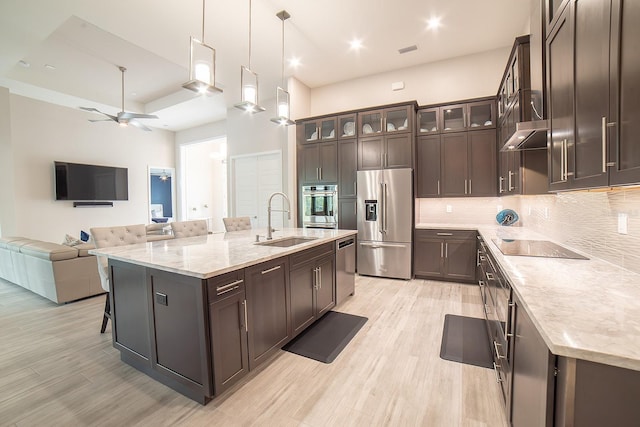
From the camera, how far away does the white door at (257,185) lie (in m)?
5.93

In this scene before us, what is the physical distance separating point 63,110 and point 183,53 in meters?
4.22

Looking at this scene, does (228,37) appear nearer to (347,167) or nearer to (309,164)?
(309,164)

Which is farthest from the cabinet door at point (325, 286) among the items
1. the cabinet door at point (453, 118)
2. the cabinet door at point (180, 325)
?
the cabinet door at point (453, 118)

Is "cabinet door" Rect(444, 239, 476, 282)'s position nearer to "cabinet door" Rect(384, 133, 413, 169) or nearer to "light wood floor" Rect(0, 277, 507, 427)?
"cabinet door" Rect(384, 133, 413, 169)

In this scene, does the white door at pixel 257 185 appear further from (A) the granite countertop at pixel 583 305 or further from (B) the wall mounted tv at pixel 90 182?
(A) the granite countertop at pixel 583 305

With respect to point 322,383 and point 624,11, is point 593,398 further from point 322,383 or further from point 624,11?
point 322,383

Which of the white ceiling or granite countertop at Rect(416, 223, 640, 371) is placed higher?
the white ceiling

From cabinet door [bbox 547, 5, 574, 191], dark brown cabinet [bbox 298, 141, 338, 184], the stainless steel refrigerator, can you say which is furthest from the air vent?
cabinet door [bbox 547, 5, 574, 191]

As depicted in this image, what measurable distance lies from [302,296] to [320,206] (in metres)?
2.61

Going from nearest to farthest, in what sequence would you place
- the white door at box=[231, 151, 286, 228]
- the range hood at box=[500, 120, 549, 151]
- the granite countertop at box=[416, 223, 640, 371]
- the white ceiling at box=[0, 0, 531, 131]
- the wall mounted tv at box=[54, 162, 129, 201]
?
1. the granite countertop at box=[416, 223, 640, 371]
2. the range hood at box=[500, 120, 549, 151]
3. the white ceiling at box=[0, 0, 531, 131]
4. the white door at box=[231, 151, 286, 228]
5. the wall mounted tv at box=[54, 162, 129, 201]

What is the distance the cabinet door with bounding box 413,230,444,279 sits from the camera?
4.35 meters

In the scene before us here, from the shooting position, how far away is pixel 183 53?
13.9 feet

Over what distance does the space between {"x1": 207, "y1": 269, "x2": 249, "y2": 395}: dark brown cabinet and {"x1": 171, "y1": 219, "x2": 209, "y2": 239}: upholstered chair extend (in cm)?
185

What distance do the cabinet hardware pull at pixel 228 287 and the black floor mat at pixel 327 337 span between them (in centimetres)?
102
